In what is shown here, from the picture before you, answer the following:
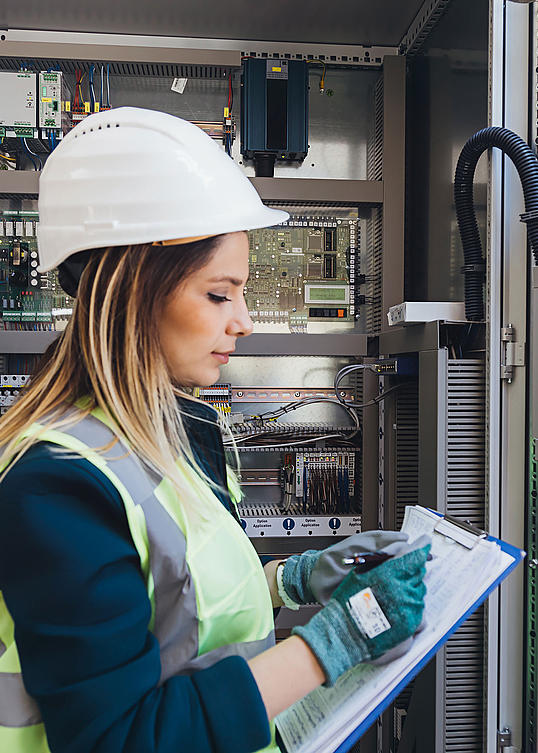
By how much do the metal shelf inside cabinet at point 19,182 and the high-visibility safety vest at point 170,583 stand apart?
1779 millimetres

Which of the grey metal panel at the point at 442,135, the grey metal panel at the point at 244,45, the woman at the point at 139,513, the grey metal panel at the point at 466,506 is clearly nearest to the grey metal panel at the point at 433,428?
the grey metal panel at the point at 466,506

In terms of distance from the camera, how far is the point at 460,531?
977 mm

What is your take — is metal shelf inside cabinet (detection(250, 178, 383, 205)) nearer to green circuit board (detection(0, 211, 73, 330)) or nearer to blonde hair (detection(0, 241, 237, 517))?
green circuit board (detection(0, 211, 73, 330))

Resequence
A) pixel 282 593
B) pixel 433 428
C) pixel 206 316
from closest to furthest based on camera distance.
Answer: pixel 206 316
pixel 282 593
pixel 433 428

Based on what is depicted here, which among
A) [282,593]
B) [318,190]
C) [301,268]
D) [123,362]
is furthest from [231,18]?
[282,593]

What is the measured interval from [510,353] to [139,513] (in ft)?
3.66

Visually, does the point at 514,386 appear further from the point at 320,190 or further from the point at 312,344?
the point at 320,190

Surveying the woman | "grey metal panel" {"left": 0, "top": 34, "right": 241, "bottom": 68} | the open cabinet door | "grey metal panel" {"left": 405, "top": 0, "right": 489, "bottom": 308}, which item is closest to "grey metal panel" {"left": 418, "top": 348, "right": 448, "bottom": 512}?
the open cabinet door

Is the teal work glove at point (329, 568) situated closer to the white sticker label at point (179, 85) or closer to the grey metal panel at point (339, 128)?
the grey metal panel at point (339, 128)

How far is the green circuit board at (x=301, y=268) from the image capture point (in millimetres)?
2518

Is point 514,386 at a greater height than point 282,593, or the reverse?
point 514,386

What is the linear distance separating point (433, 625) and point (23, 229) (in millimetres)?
2175

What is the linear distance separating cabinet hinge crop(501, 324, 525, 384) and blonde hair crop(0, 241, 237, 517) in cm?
97

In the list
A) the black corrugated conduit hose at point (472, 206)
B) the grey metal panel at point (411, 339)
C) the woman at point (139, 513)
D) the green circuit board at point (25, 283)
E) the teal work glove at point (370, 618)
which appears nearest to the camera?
the woman at point (139, 513)
